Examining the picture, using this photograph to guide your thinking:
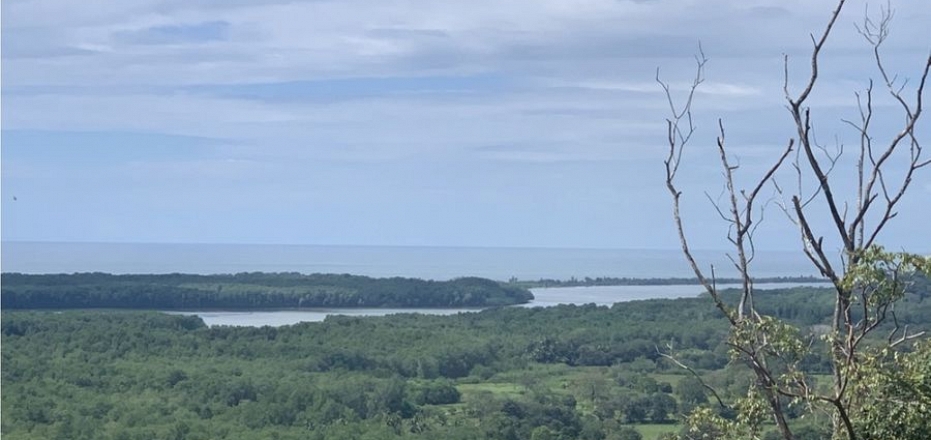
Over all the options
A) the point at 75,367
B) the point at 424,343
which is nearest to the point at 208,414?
the point at 75,367

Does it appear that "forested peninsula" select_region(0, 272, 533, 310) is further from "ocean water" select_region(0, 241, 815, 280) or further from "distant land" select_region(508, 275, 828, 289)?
"distant land" select_region(508, 275, 828, 289)

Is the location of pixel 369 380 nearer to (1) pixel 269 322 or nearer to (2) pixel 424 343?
(2) pixel 424 343

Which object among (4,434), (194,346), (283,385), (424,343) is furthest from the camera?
(424,343)

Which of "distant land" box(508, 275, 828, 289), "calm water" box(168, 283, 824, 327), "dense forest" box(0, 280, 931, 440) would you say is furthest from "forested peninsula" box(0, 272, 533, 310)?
"distant land" box(508, 275, 828, 289)

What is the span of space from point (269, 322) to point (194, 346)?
12130 millimetres

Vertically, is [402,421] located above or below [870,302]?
below

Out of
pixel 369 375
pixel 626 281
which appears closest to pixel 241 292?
pixel 369 375

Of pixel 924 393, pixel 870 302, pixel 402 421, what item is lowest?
pixel 402 421

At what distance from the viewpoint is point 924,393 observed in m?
5.44

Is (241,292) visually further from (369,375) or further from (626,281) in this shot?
(626,281)

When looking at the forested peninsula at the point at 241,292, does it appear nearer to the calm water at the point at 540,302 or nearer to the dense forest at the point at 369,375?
the calm water at the point at 540,302

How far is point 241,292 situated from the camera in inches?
2175

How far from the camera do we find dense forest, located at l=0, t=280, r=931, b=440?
22859mm

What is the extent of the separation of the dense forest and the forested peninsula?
9049 millimetres
